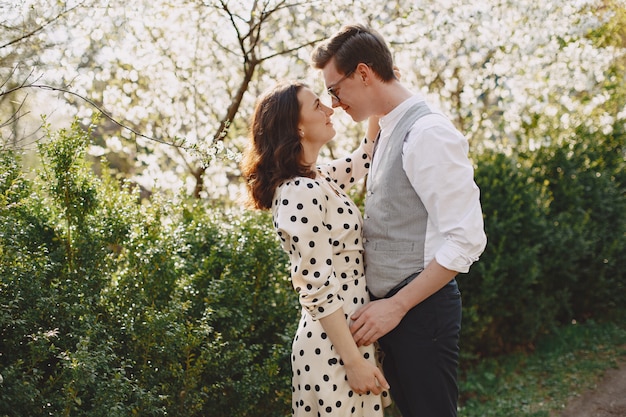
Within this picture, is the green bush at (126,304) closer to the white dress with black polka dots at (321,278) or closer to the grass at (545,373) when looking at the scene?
the white dress with black polka dots at (321,278)

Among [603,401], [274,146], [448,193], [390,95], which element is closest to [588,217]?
[603,401]

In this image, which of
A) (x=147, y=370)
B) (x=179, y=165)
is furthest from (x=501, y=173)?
(x=147, y=370)

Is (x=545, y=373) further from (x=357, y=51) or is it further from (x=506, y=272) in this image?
(x=357, y=51)

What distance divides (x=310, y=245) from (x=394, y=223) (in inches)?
13.7

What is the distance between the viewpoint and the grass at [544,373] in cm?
479

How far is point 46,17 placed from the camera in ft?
11.7

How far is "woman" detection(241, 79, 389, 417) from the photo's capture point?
7.75 ft

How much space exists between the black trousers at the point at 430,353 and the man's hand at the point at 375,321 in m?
0.09

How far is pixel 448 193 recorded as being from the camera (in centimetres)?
229

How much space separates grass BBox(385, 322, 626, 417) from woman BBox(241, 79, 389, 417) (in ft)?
7.27

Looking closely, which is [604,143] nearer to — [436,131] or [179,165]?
[179,165]

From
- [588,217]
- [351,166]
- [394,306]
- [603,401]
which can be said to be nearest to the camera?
[394,306]

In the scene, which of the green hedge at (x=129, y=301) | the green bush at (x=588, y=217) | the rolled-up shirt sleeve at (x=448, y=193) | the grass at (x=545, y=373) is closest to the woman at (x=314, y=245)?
the rolled-up shirt sleeve at (x=448, y=193)

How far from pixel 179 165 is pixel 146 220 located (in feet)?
10.8
